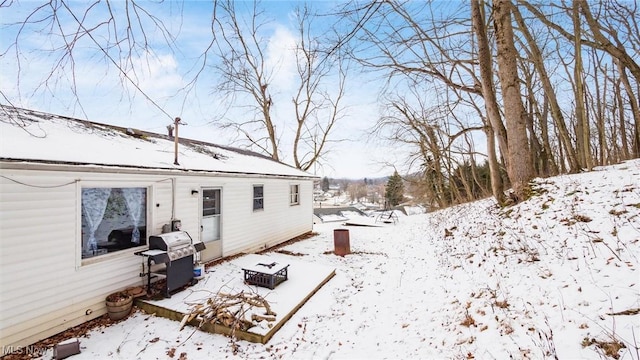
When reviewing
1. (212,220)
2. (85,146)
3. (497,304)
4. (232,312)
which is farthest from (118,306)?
(497,304)

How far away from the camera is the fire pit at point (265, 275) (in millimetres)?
5445

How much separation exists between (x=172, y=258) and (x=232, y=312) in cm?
162

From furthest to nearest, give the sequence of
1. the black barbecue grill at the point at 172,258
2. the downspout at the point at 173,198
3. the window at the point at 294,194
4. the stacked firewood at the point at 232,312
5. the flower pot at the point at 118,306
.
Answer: the window at the point at 294,194
the downspout at the point at 173,198
the black barbecue grill at the point at 172,258
the flower pot at the point at 118,306
the stacked firewood at the point at 232,312

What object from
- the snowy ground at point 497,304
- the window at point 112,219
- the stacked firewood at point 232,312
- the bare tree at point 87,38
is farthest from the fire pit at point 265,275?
the bare tree at point 87,38

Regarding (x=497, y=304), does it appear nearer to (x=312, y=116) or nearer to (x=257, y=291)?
(x=257, y=291)

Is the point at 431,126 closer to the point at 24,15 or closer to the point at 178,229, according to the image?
the point at 178,229

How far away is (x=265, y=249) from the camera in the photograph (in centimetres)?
938

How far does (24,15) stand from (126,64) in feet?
1.82

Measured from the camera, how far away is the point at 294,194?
1200cm

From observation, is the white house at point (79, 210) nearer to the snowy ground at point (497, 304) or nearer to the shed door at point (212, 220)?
the shed door at point (212, 220)

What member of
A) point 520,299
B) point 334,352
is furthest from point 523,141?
point 334,352

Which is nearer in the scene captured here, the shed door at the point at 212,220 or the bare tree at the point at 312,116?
the shed door at the point at 212,220

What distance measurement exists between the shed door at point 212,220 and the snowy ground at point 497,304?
1169mm

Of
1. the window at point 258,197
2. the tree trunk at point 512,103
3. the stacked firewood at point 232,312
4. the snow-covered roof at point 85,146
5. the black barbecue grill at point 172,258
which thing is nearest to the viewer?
the snow-covered roof at point 85,146
